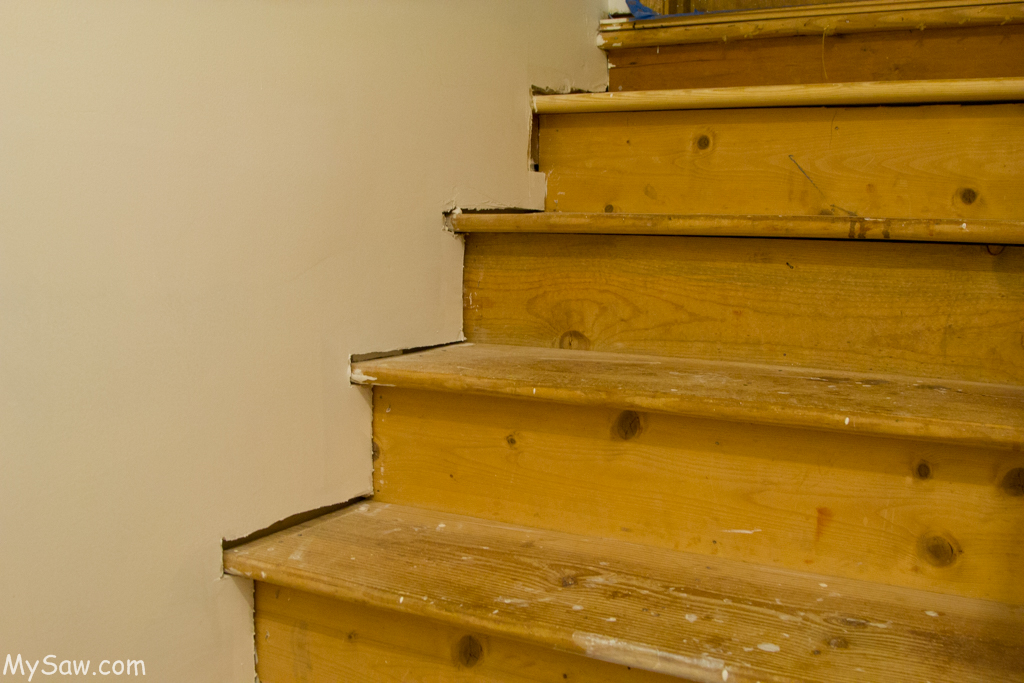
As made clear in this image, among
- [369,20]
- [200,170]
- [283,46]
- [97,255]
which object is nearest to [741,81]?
[369,20]

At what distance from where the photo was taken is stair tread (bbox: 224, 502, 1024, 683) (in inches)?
24.8

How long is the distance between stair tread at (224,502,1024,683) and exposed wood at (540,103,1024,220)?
60 centimetres

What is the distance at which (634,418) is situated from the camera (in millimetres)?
863

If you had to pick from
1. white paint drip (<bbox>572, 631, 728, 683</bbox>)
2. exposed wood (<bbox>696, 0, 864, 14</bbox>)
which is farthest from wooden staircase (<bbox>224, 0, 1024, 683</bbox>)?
exposed wood (<bbox>696, 0, 864, 14</bbox>)

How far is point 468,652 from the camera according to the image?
784 mm

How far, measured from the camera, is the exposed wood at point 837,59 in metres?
1.31

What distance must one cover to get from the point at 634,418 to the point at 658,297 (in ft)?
0.83

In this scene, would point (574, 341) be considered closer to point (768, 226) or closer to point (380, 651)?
point (768, 226)

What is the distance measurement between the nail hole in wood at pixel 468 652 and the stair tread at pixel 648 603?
72mm

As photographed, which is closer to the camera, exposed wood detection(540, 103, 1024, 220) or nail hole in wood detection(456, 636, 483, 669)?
nail hole in wood detection(456, 636, 483, 669)

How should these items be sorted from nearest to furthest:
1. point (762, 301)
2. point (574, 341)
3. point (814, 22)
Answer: point (762, 301) < point (574, 341) < point (814, 22)

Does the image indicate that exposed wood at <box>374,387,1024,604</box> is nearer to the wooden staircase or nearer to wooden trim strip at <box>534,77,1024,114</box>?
the wooden staircase

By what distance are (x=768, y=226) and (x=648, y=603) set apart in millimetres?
476

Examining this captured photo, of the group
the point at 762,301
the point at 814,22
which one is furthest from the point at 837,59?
the point at 762,301
